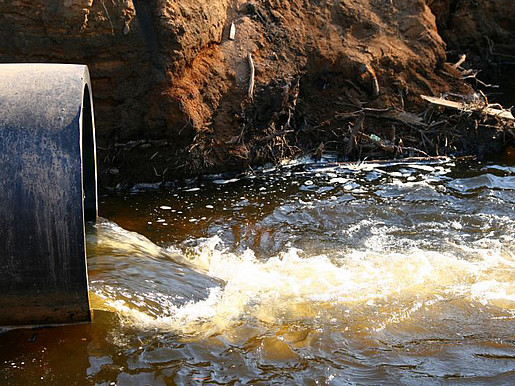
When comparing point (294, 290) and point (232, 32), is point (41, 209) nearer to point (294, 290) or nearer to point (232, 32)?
point (294, 290)

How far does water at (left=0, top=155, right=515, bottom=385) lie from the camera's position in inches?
166

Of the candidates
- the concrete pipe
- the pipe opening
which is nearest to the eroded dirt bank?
the pipe opening

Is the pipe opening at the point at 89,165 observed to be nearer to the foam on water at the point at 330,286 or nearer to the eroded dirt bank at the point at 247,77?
the foam on water at the point at 330,286

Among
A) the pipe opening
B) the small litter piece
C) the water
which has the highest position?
the small litter piece

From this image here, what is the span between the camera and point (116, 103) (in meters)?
7.89

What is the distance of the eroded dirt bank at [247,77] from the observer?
7.61m

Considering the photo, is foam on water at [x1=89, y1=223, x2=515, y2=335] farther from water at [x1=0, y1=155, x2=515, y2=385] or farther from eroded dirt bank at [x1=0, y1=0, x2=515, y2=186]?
eroded dirt bank at [x1=0, y1=0, x2=515, y2=186]

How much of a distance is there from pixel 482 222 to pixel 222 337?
3505mm

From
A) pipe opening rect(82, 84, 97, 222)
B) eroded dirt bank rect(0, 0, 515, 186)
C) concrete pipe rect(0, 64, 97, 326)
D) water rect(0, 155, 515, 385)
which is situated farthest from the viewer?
eroded dirt bank rect(0, 0, 515, 186)

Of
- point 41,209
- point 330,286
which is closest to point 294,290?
point 330,286

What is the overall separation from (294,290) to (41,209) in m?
2.23

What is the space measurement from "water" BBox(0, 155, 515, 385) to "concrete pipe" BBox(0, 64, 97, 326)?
383 mm

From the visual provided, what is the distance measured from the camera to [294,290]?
17.7 ft

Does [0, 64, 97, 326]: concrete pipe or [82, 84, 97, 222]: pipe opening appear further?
[82, 84, 97, 222]: pipe opening
